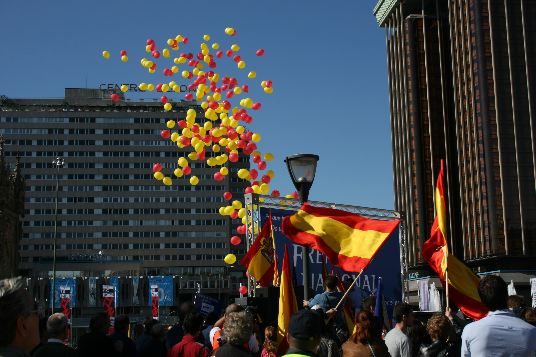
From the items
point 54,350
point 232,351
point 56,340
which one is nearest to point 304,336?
point 232,351

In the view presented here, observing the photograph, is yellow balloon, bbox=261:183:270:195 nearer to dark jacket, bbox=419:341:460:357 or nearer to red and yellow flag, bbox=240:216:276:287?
red and yellow flag, bbox=240:216:276:287

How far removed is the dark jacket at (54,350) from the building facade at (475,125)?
95513mm

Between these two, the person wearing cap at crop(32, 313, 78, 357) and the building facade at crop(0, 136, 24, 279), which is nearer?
the person wearing cap at crop(32, 313, 78, 357)

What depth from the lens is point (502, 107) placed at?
97938 millimetres

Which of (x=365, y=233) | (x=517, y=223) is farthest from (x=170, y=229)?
(x=365, y=233)

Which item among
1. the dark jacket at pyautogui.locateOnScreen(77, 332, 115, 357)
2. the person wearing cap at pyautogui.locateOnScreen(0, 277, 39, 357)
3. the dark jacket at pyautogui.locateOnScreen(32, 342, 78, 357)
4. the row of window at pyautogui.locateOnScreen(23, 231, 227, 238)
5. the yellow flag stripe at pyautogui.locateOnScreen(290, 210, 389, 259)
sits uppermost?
the row of window at pyautogui.locateOnScreen(23, 231, 227, 238)

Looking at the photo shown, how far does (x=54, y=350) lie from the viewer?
6.00m

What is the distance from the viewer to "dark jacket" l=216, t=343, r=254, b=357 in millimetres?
7039

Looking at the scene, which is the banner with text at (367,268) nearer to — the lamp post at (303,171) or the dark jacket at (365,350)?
the lamp post at (303,171)

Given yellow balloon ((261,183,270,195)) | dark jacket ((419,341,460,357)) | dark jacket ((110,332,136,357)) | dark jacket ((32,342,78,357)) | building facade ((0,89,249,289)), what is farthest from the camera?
building facade ((0,89,249,289))

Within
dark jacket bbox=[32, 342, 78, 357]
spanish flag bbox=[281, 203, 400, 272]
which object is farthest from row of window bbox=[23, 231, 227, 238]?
dark jacket bbox=[32, 342, 78, 357]

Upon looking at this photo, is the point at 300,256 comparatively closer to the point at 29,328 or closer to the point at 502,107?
the point at 29,328

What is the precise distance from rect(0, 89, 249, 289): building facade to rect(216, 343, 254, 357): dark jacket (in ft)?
424

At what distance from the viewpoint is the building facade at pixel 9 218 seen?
67250 mm
